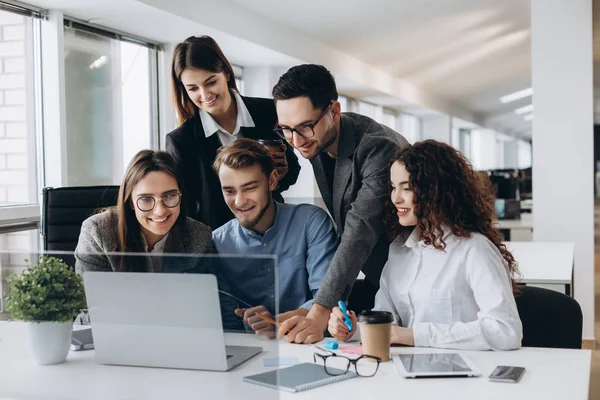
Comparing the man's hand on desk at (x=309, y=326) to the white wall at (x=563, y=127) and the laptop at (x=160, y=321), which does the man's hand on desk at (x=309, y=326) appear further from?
the white wall at (x=563, y=127)

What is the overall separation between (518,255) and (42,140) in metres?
3.21

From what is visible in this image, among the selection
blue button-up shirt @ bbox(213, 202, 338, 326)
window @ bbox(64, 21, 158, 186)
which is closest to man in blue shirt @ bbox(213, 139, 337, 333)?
blue button-up shirt @ bbox(213, 202, 338, 326)

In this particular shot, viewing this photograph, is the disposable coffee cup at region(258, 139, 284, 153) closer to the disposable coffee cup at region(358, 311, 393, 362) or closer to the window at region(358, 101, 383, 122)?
the disposable coffee cup at region(358, 311, 393, 362)

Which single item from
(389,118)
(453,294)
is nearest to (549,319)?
(453,294)

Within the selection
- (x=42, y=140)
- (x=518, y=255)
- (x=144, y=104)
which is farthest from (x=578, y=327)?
(x=144, y=104)

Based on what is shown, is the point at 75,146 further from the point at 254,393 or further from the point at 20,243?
the point at 254,393

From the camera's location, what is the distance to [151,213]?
184 centimetres

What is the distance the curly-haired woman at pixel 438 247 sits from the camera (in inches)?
71.2

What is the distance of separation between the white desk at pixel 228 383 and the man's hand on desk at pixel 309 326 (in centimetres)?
13

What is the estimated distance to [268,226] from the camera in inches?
85.9

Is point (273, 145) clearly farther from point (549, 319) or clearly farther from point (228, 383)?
point (228, 383)

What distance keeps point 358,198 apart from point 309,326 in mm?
427

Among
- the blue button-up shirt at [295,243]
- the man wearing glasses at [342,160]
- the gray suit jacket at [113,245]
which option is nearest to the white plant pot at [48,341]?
the gray suit jacket at [113,245]

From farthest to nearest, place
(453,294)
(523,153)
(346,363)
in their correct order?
1. (523,153)
2. (453,294)
3. (346,363)
